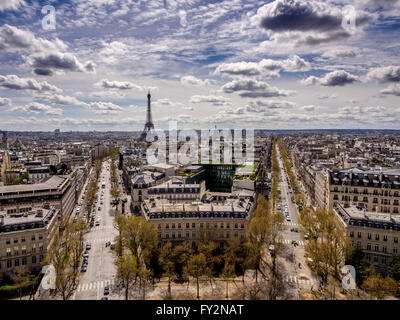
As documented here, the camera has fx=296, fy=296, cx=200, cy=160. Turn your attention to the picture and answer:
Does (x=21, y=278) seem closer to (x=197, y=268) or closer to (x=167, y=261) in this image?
(x=167, y=261)

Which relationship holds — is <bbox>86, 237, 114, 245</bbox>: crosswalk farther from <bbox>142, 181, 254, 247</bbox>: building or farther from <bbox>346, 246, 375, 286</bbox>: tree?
<bbox>346, 246, 375, 286</bbox>: tree

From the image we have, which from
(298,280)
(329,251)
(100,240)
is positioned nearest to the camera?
(298,280)

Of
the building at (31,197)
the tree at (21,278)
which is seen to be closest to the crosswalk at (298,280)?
the tree at (21,278)

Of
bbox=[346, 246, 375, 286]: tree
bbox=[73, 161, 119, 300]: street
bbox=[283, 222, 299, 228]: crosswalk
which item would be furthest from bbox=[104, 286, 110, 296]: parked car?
bbox=[283, 222, 299, 228]: crosswalk

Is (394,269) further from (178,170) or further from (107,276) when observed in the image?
(178,170)

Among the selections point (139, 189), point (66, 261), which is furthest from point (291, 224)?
point (66, 261)

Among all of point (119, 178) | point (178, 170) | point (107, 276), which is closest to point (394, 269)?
point (107, 276)
